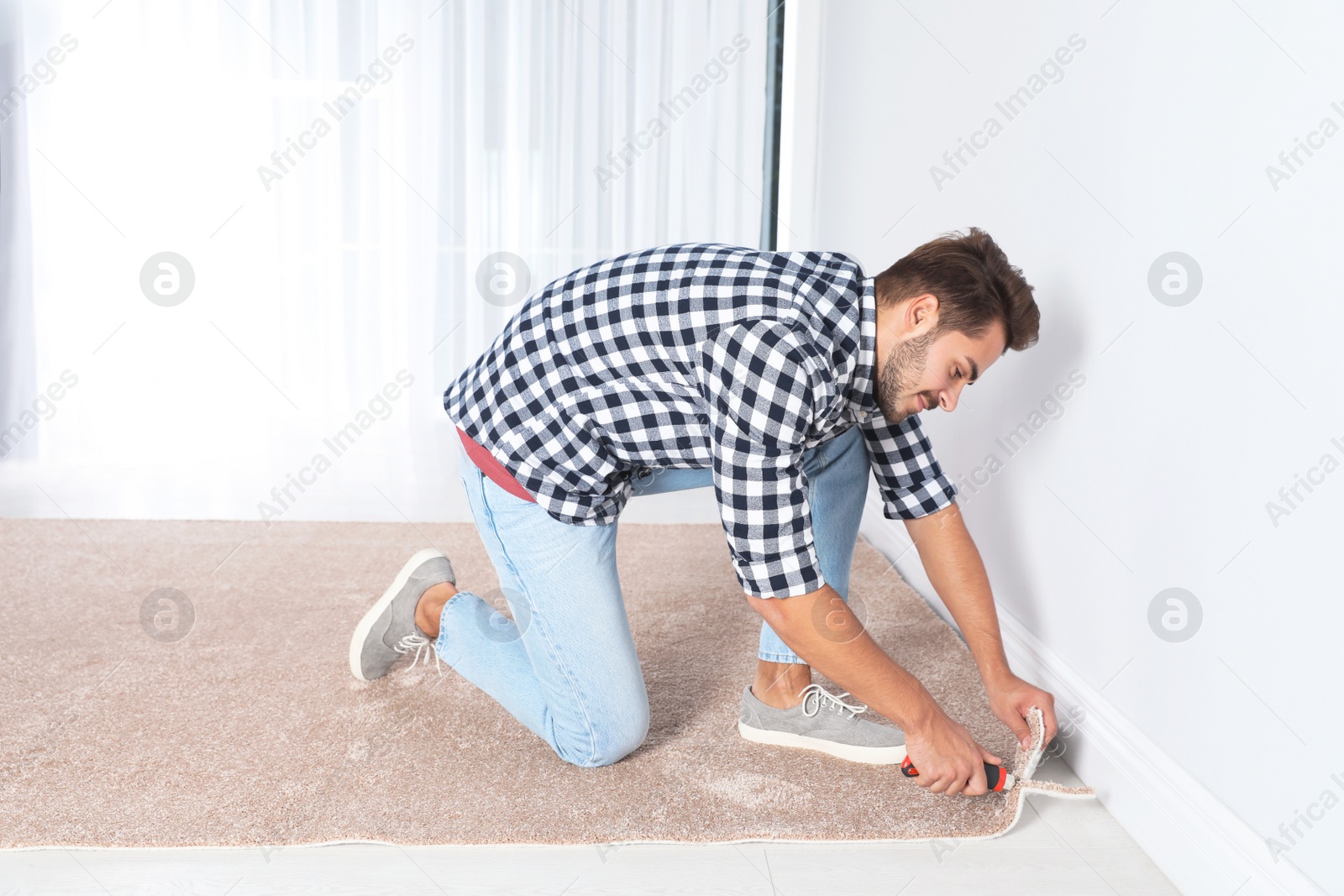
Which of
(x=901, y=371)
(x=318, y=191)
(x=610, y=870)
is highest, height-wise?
(x=901, y=371)

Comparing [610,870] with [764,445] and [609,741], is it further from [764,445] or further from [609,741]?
[764,445]

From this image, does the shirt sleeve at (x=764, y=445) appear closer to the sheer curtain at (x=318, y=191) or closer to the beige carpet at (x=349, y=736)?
the beige carpet at (x=349, y=736)

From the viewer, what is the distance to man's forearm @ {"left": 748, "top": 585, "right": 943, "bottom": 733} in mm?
1039

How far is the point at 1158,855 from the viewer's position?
114 centimetres

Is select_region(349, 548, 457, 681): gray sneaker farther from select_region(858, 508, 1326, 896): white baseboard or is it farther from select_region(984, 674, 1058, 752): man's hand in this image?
select_region(858, 508, 1326, 896): white baseboard

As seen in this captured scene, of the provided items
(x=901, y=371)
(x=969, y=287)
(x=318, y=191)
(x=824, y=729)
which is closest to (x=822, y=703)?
(x=824, y=729)

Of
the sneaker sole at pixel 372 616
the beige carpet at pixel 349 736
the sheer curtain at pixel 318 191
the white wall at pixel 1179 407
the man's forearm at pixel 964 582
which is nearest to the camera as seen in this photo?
the white wall at pixel 1179 407

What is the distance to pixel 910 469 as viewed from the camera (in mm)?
1308

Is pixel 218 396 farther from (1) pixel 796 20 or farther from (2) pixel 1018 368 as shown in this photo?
(2) pixel 1018 368

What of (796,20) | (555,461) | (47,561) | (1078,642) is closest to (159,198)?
(47,561)

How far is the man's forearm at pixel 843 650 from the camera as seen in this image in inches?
40.9

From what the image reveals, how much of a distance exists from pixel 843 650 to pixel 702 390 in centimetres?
31

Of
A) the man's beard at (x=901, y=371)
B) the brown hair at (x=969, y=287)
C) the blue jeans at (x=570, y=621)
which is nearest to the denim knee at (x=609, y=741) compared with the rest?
the blue jeans at (x=570, y=621)

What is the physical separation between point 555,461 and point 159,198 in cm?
258
